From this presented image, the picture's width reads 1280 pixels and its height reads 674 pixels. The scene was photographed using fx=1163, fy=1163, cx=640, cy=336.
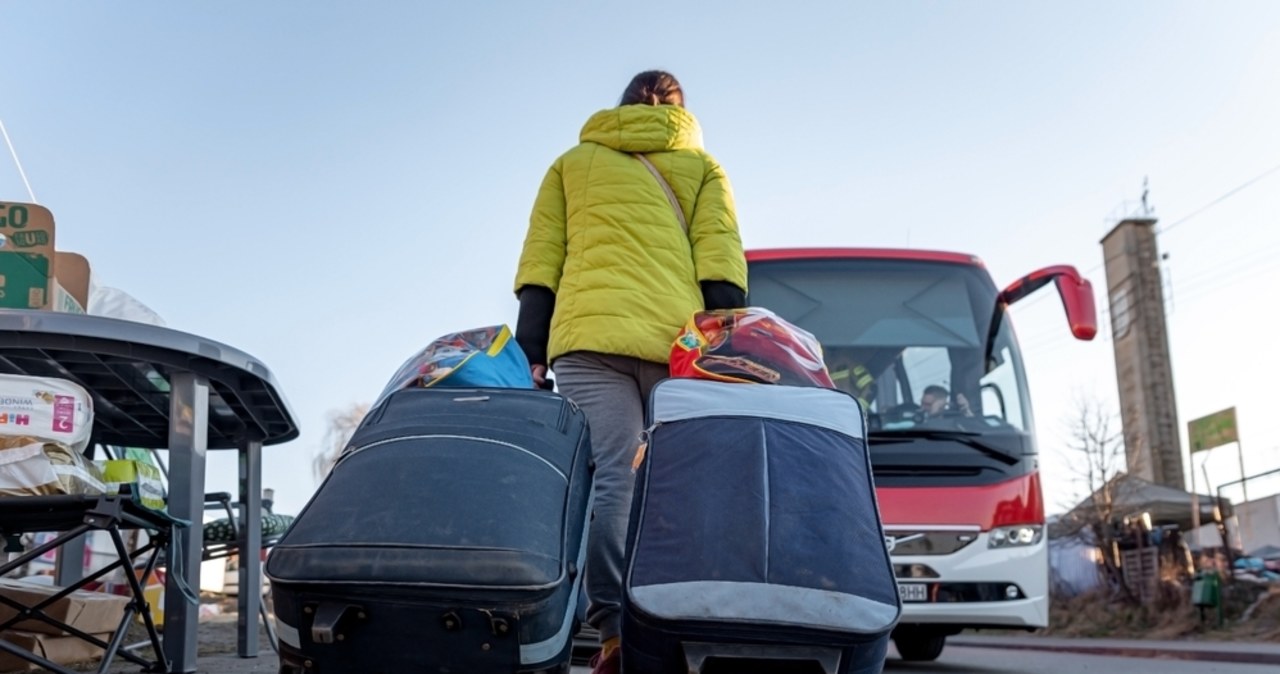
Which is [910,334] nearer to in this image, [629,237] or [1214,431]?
[629,237]

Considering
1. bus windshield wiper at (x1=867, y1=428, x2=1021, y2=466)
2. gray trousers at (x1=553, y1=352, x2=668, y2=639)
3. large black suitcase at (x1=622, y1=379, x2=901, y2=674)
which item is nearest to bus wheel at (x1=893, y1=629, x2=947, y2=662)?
bus windshield wiper at (x1=867, y1=428, x2=1021, y2=466)

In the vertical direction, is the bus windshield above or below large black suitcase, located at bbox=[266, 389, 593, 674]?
above

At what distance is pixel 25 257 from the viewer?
162 inches

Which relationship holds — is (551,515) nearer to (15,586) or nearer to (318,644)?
(318,644)

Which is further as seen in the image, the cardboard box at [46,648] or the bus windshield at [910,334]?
the bus windshield at [910,334]

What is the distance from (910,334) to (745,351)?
16.1 feet

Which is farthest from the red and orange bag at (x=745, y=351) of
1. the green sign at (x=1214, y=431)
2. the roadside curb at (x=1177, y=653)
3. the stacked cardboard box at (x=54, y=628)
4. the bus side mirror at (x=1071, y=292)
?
the green sign at (x=1214, y=431)

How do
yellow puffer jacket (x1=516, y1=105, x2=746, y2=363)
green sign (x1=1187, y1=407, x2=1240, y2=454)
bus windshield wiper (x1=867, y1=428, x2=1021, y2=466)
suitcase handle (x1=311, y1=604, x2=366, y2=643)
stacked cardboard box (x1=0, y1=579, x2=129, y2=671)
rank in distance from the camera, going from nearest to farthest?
1. suitcase handle (x1=311, y1=604, x2=366, y2=643)
2. yellow puffer jacket (x1=516, y1=105, x2=746, y2=363)
3. stacked cardboard box (x1=0, y1=579, x2=129, y2=671)
4. bus windshield wiper (x1=867, y1=428, x2=1021, y2=466)
5. green sign (x1=1187, y1=407, x2=1240, y2=454)

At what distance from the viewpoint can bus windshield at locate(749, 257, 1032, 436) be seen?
25.8ft

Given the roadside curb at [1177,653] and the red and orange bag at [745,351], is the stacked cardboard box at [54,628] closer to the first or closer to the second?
the red and orange bag at [745,351]

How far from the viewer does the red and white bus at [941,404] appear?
719cm

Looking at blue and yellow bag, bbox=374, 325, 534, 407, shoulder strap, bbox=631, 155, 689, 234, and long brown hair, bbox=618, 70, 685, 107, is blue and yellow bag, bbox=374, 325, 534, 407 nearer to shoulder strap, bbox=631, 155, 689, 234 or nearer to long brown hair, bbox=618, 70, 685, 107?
shoulder strap, bbox=631, 155, 689, 234

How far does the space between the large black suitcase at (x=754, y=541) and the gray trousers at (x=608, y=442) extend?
1.43 feet

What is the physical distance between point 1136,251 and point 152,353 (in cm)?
6175
